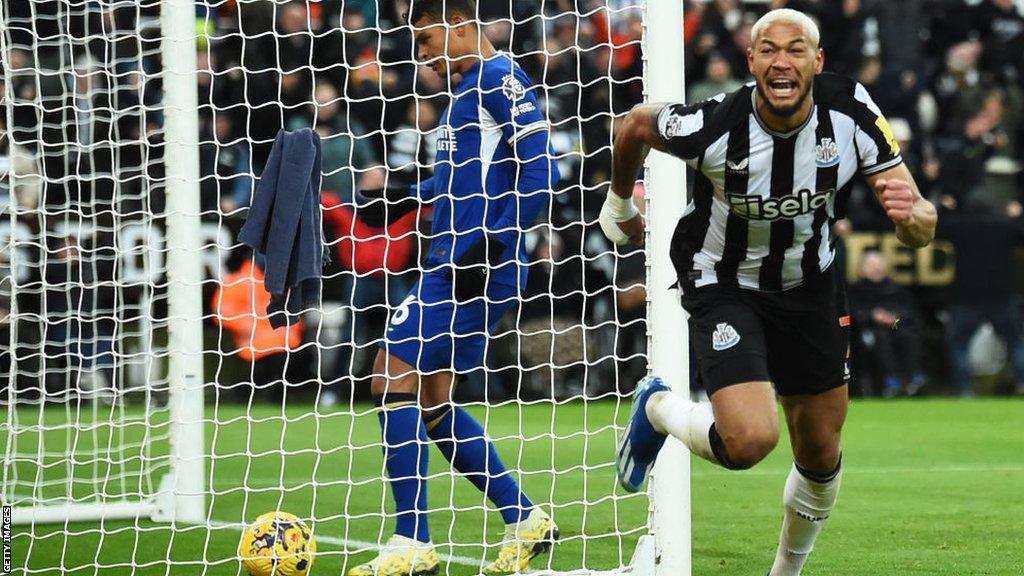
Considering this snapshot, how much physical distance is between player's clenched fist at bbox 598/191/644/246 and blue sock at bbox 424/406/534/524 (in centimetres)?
103

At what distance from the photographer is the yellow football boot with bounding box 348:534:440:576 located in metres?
5.10

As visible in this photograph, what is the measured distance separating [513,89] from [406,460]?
1376 millimetres

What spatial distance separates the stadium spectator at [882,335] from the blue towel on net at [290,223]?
27.4 feet

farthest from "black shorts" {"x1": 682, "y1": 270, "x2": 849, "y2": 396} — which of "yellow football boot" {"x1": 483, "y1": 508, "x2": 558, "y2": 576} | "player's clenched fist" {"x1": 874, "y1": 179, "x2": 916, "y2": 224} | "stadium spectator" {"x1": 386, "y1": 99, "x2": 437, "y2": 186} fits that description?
"stadium spectator" {"x1": 386, "y1": 99, "x2": 437, "y2": 186}

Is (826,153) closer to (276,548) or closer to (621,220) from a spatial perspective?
(621,220)

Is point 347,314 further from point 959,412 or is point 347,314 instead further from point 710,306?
point 710,306

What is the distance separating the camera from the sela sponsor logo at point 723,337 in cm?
432

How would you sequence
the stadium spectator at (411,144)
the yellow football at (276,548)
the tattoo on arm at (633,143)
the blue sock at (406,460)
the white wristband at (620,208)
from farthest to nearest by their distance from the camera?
the stadium spectator at (411,144) < the blue sock at (406,460) < the yellow football at (276,548) < the white wristband at (620,208) < the tattoo on arm at (633,143)

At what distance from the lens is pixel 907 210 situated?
399 centimetres

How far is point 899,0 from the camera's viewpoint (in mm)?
13531

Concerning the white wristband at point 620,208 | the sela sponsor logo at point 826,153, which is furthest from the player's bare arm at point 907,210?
the white wristband at point 620,208

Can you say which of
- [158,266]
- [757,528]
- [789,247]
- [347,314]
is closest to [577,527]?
[757,528]

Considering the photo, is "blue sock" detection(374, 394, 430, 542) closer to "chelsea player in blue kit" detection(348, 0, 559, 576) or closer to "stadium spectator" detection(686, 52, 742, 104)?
"chelsea player in blue kit" detection(348, 0, 559, 576)

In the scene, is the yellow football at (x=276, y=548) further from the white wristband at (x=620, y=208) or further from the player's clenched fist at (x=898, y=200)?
the player's clenched fist at (x=898, y=200)
